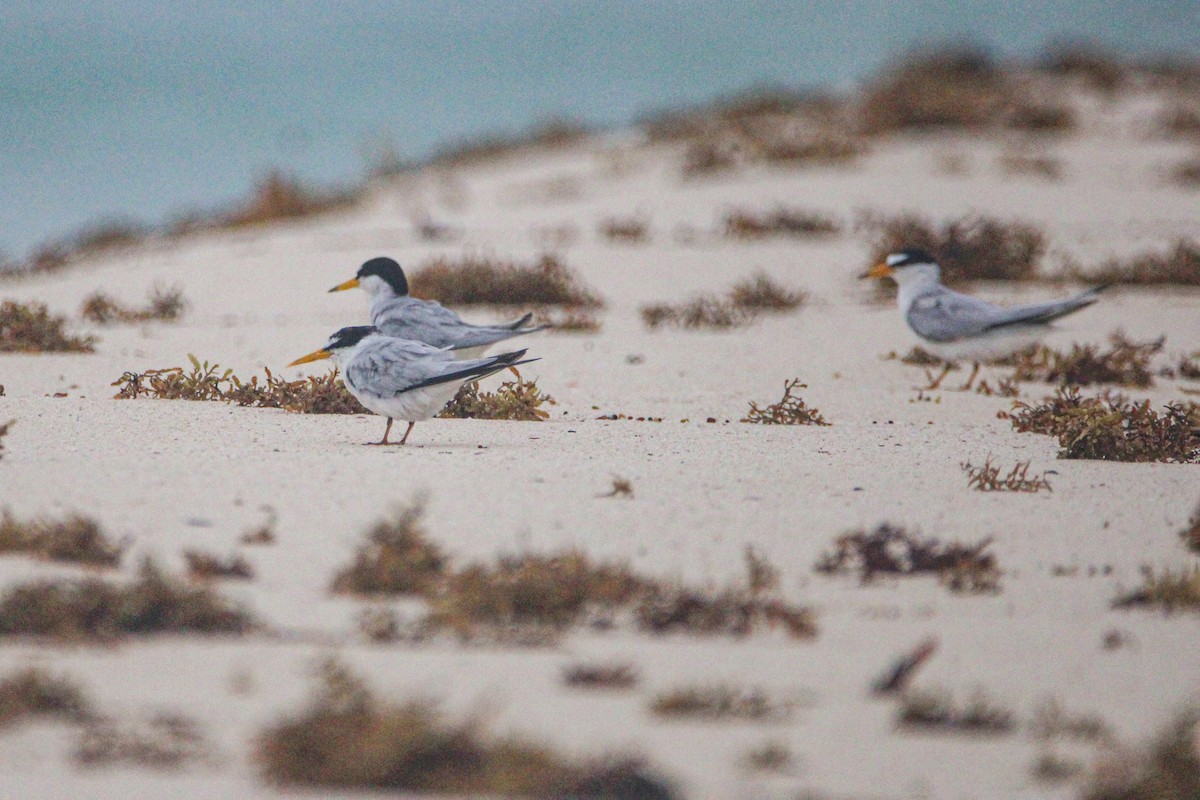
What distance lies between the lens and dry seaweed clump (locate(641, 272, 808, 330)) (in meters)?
11.6

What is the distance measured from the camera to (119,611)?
12.9 feet

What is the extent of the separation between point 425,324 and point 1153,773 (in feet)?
17.4

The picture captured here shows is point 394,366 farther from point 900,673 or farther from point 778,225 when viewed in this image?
point 778,225

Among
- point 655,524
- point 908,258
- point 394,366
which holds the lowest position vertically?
point 655,524

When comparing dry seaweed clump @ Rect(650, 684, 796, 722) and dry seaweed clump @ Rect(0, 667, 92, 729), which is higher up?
dry seaweed clump @ Rect(0, 667, 92, 729)

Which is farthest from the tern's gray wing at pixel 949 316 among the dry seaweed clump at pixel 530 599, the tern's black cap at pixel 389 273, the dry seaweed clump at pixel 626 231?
the dry seaweed clump at pixel 626 231

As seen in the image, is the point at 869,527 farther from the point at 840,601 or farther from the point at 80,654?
the point at 80,654

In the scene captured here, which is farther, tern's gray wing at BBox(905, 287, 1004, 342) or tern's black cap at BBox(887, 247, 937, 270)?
tern's black cap at BBox(887, 247, 937, 270)

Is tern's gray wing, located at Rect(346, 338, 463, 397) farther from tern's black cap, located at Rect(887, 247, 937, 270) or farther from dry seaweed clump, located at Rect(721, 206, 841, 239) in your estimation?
dry seaweed clump, located at Rect(721, 206, 841, 239)

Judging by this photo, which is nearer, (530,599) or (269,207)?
(530,599)

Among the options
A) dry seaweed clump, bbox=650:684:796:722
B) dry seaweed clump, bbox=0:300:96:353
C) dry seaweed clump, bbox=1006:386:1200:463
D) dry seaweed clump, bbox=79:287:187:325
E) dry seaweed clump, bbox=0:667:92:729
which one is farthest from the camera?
dry seaweed clump, bbox=79:287:187:325

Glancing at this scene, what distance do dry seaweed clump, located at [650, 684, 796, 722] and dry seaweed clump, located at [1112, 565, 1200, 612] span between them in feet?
4.90

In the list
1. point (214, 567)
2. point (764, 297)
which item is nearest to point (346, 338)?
point (214, 567)

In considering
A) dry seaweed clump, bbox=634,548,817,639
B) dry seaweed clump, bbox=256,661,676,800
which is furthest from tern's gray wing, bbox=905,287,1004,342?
dry seaweed clump, bbox=256,661,676,800
